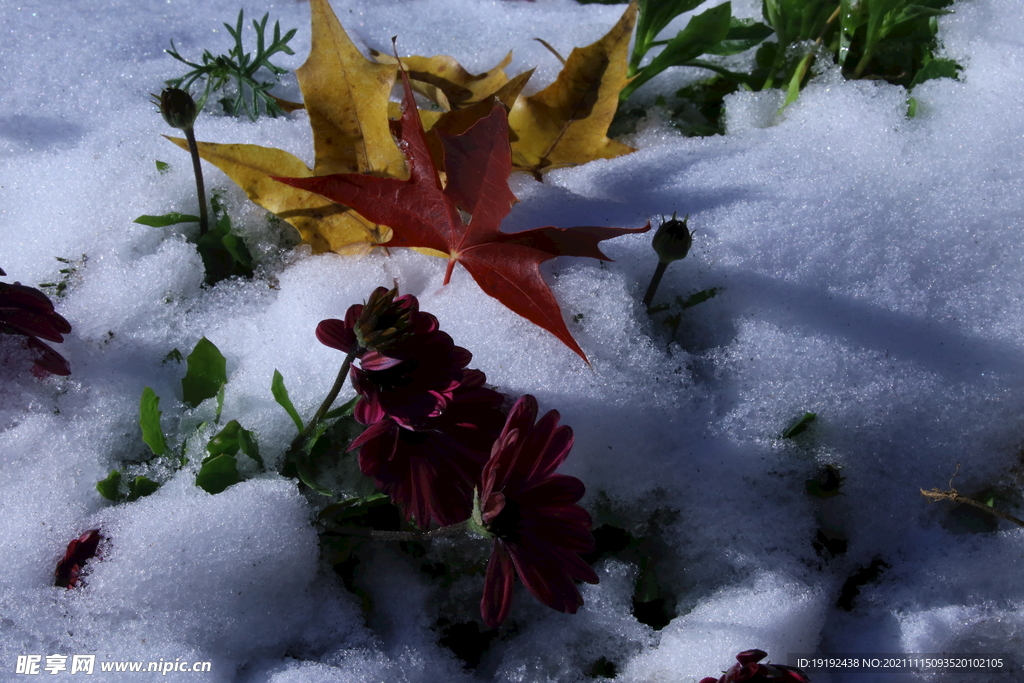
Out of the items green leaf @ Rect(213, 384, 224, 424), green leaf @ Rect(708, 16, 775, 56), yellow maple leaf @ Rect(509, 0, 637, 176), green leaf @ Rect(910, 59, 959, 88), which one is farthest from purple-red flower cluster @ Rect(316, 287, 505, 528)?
green leaf @ Rect(910, 59, 959, 88)

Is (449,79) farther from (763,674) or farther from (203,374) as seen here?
(763,674)

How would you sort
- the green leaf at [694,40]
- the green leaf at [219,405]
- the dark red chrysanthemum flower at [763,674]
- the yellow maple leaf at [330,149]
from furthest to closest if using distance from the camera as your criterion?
the green leaf at [694,40] → the yellow maple leaf at [330,149] → the green leaf at [219,405] → the dark red chrysanthemum flower at [763,674]

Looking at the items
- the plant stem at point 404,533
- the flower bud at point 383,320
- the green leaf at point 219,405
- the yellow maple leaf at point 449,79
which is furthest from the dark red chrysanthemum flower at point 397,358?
the yellow maple leaf at point 449,79

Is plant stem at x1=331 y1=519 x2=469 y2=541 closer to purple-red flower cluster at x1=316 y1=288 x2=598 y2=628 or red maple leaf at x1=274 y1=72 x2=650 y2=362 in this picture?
purple-red flower cluster at x1=316 y1=288 x2=598 y2=628

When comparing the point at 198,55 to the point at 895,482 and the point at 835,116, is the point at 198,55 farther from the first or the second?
the point at 895,482

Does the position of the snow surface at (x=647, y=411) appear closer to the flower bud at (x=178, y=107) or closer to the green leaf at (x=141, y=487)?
the green leaf at (x=141, y=487)

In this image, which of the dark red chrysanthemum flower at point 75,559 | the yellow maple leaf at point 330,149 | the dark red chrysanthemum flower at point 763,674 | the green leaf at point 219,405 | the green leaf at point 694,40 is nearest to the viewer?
the dark red chrysanthemum flower at point 763,674

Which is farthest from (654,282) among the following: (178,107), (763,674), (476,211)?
(178,107)
